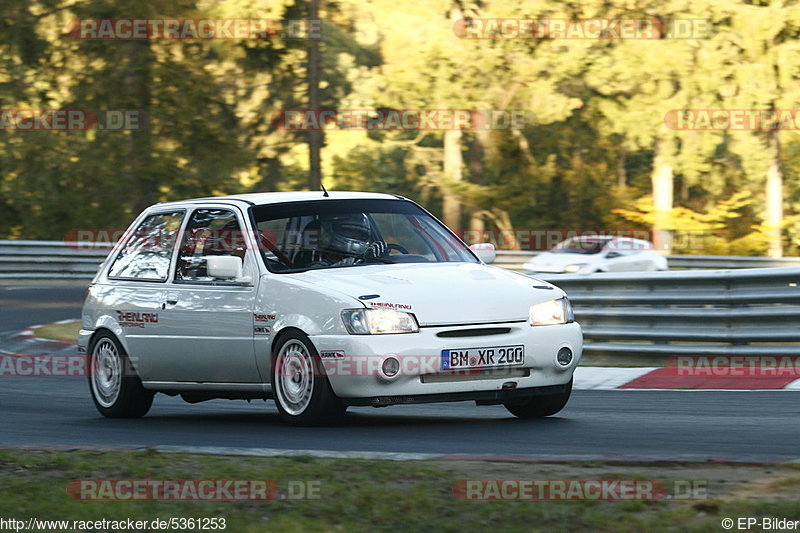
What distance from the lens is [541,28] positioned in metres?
43.9

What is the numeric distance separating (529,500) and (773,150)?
44.1 meters

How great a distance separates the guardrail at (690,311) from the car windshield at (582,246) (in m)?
24.2

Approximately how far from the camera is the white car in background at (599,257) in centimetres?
3781

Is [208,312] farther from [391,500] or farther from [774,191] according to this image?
[774,191]

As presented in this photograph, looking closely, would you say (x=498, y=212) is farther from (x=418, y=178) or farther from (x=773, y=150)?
(x=773, y=150)

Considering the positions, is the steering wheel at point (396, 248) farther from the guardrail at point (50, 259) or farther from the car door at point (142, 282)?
the guardrail at point (50, 259)

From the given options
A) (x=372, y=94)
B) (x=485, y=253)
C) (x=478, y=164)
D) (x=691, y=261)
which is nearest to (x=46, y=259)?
(x=372, y=94)

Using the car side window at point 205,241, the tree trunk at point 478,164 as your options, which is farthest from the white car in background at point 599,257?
the car side window at point 205,241

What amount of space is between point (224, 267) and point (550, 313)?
212 centimetres

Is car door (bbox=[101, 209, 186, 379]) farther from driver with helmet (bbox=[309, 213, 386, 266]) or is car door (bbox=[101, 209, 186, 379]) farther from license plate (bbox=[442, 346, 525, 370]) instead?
license plate (bbox=[442, 346, 525, 370])

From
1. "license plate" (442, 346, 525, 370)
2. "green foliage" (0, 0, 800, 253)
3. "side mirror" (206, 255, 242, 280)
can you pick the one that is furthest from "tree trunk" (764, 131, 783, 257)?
"license plate" (442, 346, 525, 370)

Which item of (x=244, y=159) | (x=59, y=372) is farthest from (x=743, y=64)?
(x=59, y=372)

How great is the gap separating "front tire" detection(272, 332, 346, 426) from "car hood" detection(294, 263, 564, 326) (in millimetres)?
419

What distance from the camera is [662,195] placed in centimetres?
5150
